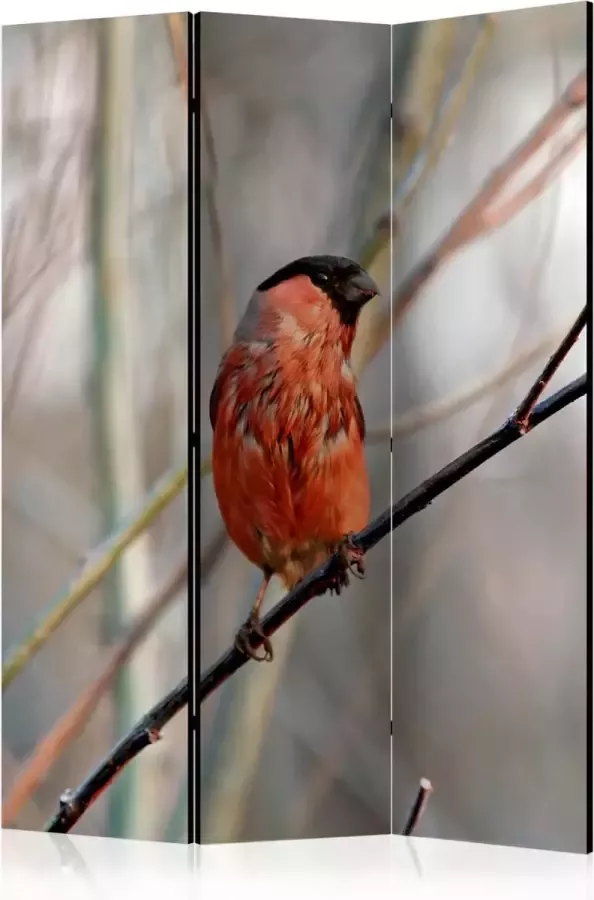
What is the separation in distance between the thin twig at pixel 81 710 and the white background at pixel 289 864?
0.12 metres

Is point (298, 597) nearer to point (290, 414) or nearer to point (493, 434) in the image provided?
point (290, 414)

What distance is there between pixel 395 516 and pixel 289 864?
991mm

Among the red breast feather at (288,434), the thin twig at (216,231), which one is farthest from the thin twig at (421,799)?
the thin twig at (216,231)

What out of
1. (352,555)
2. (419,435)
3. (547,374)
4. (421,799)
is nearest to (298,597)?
(352,555)

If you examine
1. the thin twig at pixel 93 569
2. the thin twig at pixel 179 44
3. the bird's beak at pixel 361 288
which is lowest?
the thin twig at pixel 93 569

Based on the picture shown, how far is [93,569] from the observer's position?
3260mm

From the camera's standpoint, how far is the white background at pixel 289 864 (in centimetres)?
286

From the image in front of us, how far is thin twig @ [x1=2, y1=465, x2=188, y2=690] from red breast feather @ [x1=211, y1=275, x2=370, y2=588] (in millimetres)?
148

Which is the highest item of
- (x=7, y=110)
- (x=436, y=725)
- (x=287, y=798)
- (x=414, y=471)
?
(x=7, y=110)

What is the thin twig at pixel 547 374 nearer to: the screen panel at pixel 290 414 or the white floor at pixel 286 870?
the screen panel at pixel 290 414

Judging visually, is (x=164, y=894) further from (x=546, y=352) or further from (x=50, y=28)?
(x=50, y=28)

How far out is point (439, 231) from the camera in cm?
327

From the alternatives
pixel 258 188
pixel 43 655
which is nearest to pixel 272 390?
pixel 258 188

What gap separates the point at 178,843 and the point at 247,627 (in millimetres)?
625
